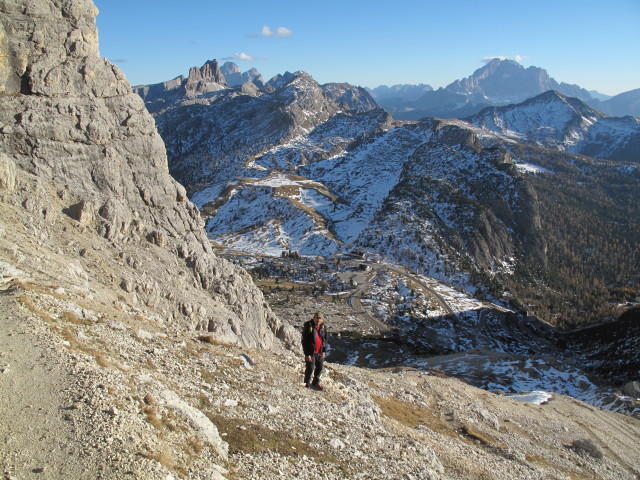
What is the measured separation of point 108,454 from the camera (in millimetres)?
12969

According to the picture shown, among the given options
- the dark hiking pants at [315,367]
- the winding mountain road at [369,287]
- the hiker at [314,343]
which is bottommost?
the winding mountain road at [369,287]

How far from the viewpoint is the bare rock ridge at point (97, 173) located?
34500 mm

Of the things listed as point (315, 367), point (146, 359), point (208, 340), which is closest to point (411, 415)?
point (315, 367)

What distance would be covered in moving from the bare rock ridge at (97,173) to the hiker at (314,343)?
14.8 m

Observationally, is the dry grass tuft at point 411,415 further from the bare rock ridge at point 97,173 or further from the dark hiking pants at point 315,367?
the bare rock ridge at point 97,173

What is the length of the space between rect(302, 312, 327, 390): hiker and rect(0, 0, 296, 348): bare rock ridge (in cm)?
1480

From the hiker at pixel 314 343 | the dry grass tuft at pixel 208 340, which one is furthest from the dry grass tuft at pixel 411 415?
the dry grass tuft at pixel 208 340

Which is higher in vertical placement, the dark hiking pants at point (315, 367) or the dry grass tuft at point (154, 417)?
the dry grass tuft at point (154, 417)

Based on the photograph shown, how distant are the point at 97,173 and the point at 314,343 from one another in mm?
28227

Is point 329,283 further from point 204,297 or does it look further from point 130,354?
point 130,354

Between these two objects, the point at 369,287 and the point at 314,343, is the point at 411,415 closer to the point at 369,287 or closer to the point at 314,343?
the point at 314,343

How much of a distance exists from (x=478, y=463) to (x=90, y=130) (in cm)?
4267

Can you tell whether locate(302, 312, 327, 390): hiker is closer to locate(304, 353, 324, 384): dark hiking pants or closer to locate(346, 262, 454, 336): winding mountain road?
locate(304, 353, 324, 384): dark hiking pants

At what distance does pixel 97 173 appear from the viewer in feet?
129
